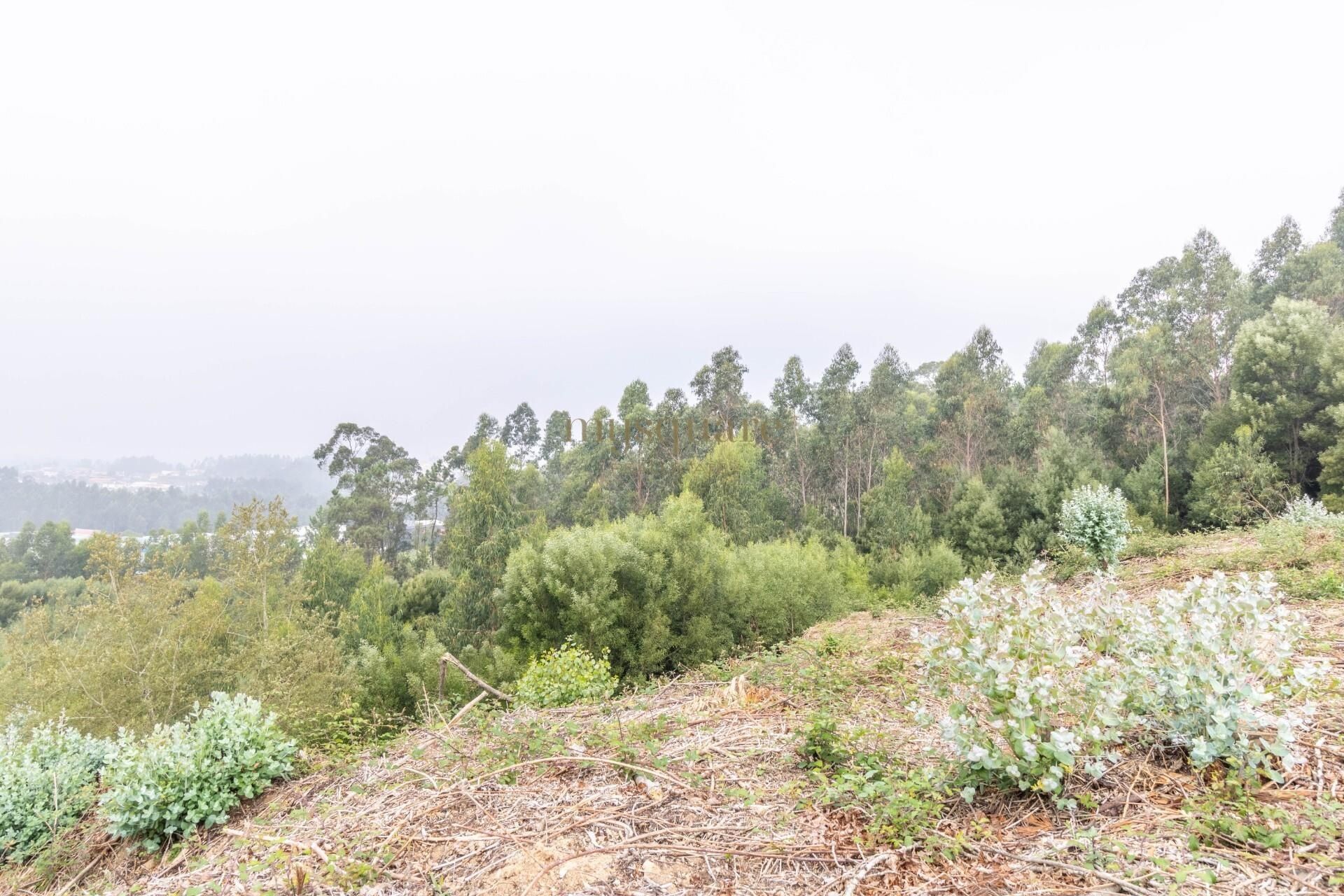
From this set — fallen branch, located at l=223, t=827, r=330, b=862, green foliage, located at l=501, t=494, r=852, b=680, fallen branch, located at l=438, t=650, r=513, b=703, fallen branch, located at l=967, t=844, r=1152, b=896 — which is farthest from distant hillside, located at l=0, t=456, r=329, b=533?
fallen branch, located at l=967, t=844, r=1152, b=896

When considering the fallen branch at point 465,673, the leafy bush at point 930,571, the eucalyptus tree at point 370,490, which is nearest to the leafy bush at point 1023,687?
the fallen branch at point 465,673

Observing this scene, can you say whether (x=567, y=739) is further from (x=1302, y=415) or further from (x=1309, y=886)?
(x=1302, y=415)

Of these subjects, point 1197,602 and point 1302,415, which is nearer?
point 1197,602

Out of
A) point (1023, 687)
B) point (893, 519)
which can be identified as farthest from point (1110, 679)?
point (893, 519)

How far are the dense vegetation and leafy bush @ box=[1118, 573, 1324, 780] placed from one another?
4304mm

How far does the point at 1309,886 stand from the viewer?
1.69m

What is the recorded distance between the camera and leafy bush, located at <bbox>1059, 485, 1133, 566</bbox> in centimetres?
834

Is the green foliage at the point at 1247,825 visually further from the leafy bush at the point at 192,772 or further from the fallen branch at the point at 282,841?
the leafy bush at the point at 192,772

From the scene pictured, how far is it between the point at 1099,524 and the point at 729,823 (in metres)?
8.25

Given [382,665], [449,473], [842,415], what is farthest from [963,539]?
[449,473]

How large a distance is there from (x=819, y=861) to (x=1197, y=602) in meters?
1.67

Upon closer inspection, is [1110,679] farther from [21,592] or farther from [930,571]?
[21,592]

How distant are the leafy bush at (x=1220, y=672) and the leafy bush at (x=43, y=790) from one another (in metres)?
5.60

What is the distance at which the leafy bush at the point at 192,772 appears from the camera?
3.05 m
